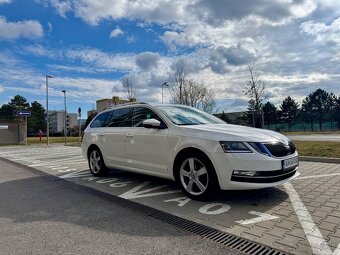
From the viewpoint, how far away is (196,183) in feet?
15.9

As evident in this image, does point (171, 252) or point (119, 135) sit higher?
point (119, 135)

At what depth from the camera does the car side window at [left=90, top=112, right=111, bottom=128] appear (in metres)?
7.26

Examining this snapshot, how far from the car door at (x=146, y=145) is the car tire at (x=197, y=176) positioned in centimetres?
38

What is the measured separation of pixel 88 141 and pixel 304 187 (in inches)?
199

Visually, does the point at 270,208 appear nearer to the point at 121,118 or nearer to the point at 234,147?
the point at 234,147

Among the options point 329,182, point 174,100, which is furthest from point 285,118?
point 329,182

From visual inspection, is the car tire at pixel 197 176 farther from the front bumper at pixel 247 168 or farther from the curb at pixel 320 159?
the curb at pixel 320 159

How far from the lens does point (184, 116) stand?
571cm

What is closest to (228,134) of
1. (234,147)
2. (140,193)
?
(234,147)

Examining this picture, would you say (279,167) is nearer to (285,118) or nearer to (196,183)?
(196,183)

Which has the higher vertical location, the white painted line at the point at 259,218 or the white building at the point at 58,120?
the white building at the point at 58,120

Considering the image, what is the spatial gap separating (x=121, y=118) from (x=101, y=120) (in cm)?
97

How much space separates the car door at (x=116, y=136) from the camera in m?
6.37

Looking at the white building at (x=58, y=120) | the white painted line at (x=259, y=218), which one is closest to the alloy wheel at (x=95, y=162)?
the white painted line at (x=259, y=218)
